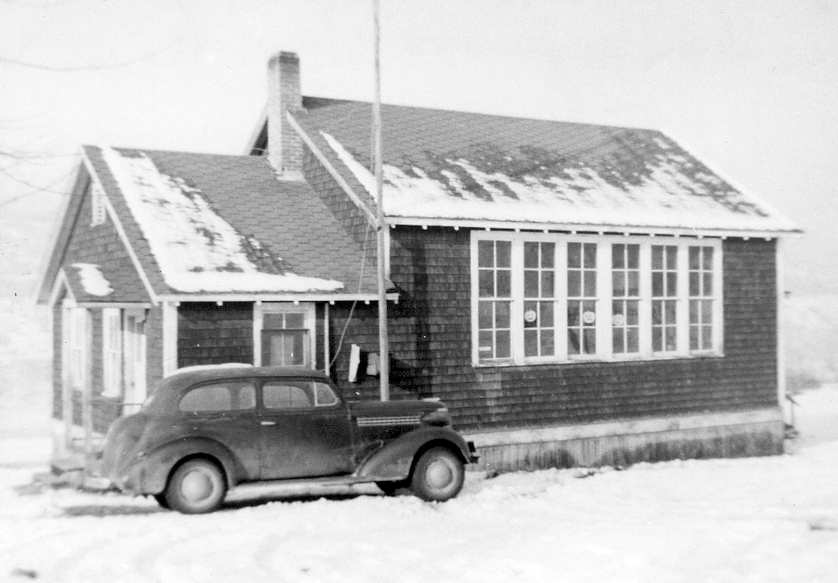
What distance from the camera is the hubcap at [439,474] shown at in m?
13.0

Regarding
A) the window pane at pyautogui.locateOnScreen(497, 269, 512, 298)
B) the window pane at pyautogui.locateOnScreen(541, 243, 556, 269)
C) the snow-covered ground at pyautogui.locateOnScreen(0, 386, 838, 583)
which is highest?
the window pane at pyautogui.locateOnScreen(541, 243, 556, 269)

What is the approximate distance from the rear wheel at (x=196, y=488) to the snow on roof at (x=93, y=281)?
3969 millimetres

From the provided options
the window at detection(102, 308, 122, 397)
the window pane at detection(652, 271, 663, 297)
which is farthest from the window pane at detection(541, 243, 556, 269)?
the window at detection(102, 308, 122, 397)

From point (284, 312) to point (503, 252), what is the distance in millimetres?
4255

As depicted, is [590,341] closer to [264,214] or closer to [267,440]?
[264,214]

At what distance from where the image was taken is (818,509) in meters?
12.5

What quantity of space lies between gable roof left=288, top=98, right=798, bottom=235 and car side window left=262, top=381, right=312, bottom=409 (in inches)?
176

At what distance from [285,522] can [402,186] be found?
306 inches

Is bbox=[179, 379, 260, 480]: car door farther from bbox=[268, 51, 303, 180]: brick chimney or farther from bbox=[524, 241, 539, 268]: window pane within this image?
bbox=[268, 51, 303, 180]: brick chimney

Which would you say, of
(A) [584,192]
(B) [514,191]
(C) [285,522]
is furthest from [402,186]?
(C) [285,522]

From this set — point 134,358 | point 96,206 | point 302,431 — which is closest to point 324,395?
point 302,431

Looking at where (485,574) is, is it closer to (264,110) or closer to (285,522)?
(285,522)

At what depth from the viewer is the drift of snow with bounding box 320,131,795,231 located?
56.4 ft

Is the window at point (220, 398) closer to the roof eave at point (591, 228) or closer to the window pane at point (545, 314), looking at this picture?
the roof eave at point (591, 228)
